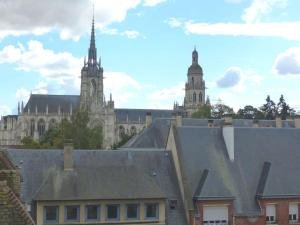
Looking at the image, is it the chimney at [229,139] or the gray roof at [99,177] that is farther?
the chimney at [229,139]

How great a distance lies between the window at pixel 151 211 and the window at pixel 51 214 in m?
5.52

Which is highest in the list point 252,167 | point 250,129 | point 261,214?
point 250,129

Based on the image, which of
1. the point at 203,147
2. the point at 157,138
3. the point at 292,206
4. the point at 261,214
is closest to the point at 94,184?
the point at 203,147

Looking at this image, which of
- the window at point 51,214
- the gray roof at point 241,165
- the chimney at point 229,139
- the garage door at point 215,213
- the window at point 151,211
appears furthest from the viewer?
the chimney at point 229,139

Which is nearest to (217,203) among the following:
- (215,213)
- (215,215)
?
(215,213)

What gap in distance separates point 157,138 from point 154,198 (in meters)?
33.6

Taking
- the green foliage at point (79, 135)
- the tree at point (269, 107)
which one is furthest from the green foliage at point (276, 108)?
the green foliage at point (79, 135)

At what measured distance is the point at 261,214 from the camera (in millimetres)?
35312

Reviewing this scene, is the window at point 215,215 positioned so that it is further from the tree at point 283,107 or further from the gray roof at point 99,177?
the tree at point 283,107

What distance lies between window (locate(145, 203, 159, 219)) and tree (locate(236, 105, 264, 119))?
93103mm

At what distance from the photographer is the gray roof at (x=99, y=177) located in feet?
107

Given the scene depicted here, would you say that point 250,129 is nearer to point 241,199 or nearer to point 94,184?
point 241,199

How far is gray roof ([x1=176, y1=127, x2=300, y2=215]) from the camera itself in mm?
35438

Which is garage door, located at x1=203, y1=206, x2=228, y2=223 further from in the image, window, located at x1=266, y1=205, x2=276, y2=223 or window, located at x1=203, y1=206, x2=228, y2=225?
window, located at x1=266, y1=205, x2=276, y2=223
